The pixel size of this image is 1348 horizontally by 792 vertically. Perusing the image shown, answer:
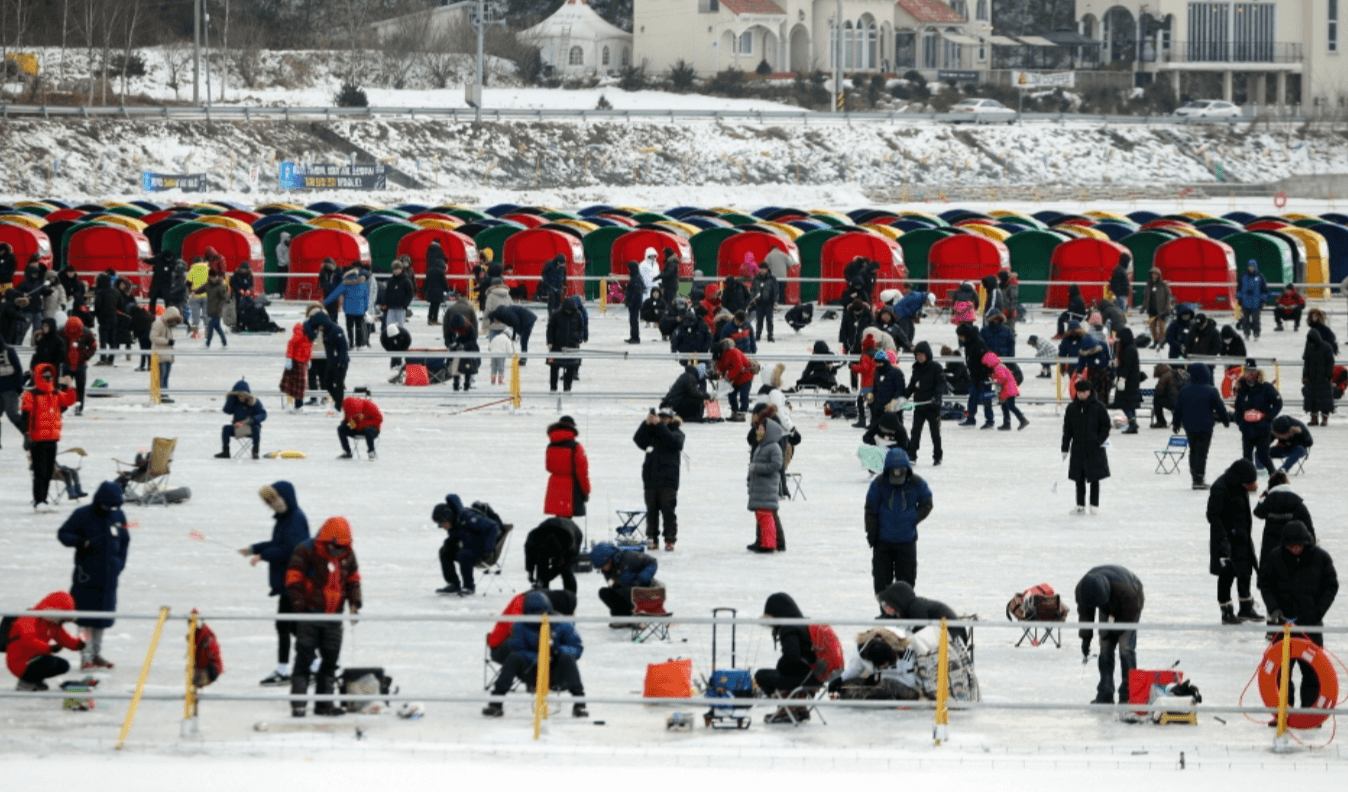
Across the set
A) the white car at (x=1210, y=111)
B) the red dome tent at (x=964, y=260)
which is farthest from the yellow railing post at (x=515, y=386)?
the white car at (x=1210, y=111)

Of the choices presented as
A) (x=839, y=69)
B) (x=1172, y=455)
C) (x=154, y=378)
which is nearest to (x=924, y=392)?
(x=1172, y=455)

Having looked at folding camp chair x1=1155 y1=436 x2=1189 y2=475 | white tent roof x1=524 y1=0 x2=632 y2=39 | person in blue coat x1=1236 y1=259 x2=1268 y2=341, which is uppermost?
white tent roof x1=524 y1=0 x2=632 y2=39

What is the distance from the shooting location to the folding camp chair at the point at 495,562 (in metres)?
13.2

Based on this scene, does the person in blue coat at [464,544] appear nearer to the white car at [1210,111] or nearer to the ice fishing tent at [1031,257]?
the ice fishing tent at [1031,257]

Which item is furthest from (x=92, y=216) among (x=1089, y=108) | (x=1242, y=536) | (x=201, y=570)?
(x=1089, y=108)

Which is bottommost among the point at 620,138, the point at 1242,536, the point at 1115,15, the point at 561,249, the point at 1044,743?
the point at 1044,743

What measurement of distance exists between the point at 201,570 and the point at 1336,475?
11.3m

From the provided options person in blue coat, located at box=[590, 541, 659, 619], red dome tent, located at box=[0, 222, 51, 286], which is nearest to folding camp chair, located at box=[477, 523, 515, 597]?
person in blue coat, located at box=[590, 541, 659, 619]

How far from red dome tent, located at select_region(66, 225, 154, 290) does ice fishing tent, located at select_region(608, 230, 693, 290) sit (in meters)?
9.10

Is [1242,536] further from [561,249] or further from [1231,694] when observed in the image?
[561,249]

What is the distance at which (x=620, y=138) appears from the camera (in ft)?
285

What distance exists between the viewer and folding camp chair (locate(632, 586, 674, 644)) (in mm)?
12023

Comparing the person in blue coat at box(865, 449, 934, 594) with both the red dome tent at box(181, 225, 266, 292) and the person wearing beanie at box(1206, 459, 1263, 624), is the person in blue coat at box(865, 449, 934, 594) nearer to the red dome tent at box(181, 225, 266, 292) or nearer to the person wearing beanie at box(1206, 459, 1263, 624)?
the person wearing beanie at box(1206, 459, 1263, 624)

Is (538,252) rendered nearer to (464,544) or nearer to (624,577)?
(464,544)
